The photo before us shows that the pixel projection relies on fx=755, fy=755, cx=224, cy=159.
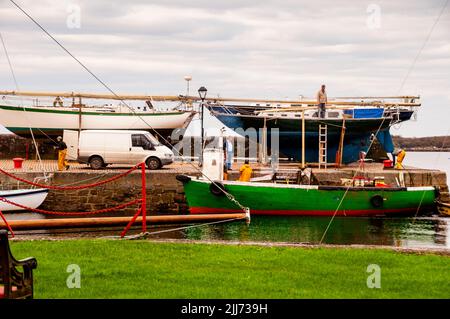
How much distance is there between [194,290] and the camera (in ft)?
33.2

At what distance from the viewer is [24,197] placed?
1222 inches

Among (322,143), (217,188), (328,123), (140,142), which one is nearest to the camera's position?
(217,188)

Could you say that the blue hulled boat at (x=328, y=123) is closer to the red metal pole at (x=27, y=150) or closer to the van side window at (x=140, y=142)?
the van side window at (x=140, y=142)

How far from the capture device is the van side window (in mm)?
37625

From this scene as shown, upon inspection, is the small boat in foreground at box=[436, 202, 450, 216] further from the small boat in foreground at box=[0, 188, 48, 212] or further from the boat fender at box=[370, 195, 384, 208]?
the small boat in foreground at box=[0, 188, 48, 212]

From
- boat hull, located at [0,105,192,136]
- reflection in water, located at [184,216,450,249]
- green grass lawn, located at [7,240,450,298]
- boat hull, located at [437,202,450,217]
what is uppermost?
boat hull, located at [0,105,192,136]

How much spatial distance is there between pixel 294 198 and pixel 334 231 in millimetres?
4046

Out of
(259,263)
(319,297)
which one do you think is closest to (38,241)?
(259,263)

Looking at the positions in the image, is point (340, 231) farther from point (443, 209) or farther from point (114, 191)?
point (114, 191)

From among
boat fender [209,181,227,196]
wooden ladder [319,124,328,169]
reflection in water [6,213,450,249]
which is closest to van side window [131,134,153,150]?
reflection in water [6,213,450,249]

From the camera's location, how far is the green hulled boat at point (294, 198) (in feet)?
99.9

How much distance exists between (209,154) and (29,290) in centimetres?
2324

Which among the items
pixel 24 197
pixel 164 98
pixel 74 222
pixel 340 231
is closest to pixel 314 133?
pixel 164 98
